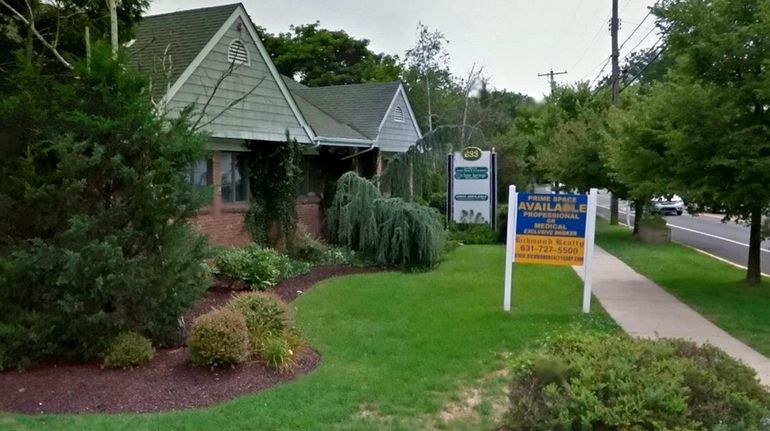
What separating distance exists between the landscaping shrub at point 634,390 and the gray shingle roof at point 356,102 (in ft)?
57.3

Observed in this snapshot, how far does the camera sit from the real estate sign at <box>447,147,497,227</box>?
67.6 feet

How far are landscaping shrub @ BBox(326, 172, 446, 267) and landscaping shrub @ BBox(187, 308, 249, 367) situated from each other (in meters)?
8.55

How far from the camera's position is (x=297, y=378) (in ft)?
22.2

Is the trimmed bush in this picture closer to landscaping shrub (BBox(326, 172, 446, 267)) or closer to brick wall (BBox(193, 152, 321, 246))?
brick wall (BBox(193, 152, 321, 246))

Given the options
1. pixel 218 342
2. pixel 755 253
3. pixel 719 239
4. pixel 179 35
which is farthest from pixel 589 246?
pixel 719 239

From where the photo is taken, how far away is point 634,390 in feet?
14.1

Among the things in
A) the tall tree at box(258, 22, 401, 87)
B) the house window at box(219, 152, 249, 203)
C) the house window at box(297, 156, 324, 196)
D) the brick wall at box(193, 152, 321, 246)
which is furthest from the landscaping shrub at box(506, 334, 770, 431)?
the tall tree at box(258, 22, 401, 87)

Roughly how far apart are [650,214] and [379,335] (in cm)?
1766

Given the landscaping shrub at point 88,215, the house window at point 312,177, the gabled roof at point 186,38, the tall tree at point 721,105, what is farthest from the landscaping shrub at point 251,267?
the tall tree at point 721,105

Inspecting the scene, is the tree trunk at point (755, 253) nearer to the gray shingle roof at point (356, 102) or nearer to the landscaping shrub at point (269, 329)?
the landscaping shrub at point (269, 329)

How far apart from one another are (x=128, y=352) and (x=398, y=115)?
1875 cm

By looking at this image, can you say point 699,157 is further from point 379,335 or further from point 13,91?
point 13,91

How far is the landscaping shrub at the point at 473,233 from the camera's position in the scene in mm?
21312

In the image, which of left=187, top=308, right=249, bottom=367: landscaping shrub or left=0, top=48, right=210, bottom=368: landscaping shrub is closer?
left=187, top=308, right=249, bottom=367: landscaping shrub
